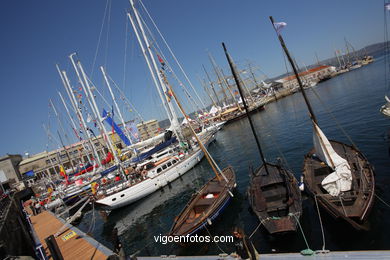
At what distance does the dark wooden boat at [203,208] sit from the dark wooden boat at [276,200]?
269cm

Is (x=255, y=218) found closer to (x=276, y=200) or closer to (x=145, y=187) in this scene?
(x=276, y=200)

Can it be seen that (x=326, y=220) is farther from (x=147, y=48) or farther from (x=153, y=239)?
(x=147, y=48)

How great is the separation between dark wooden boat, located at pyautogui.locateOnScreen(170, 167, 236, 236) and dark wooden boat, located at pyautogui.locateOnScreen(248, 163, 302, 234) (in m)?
2.69

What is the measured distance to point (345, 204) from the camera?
39.7 ft

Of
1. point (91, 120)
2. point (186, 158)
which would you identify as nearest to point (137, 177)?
point (186, 158)

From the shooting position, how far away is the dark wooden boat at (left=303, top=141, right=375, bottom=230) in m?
11.3

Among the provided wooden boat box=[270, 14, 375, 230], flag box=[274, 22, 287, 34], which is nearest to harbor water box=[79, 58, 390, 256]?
wooden boat box=[270, 14, 375, 230]

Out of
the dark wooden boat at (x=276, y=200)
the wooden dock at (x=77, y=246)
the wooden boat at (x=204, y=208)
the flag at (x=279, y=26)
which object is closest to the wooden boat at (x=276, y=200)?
the dark wooden boat at (x=276, y=200)

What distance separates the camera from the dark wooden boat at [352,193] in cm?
1126

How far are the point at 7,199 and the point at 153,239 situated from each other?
17953 mm

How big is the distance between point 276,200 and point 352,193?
15.1ft

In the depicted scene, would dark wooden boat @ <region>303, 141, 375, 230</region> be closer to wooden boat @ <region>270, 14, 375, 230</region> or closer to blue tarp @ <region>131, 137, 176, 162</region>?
wooden boat @ <region>270, 14, 375, 230</region>

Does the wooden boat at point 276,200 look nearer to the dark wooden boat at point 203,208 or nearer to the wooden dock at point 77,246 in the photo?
the dark wooden boat at point 203,208

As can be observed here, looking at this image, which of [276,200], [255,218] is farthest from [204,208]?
[276,200]
